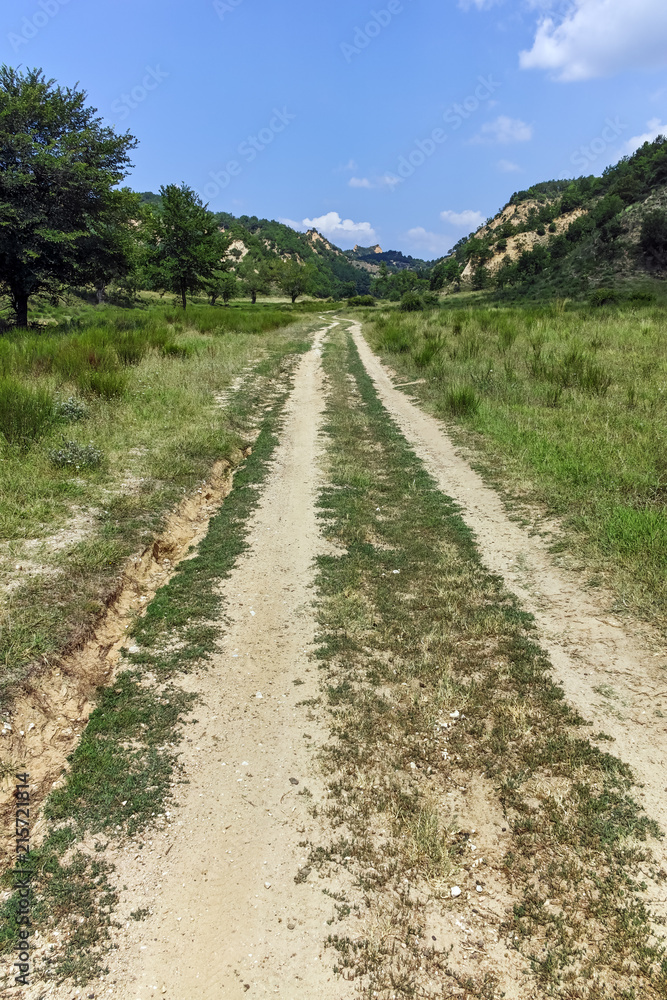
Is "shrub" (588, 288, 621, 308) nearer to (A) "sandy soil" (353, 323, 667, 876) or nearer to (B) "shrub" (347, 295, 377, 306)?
(A) "sandy soil" (353, 323, 667, 876)

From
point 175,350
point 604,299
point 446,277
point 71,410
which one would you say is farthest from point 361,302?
point 71,410

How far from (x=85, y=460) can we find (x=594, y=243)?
2492 inches

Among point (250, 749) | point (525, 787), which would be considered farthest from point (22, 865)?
point (525, 787)

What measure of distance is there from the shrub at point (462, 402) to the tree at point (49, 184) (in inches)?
447

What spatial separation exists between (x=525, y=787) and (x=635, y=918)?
0.77 meters

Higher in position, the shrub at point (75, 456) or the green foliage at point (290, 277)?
the green foliage at point (290, 277)

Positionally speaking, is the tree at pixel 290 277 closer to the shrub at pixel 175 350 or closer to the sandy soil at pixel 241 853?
the shrub at pixel 175 350

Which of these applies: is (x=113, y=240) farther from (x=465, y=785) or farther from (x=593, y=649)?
(x=465, y=785)

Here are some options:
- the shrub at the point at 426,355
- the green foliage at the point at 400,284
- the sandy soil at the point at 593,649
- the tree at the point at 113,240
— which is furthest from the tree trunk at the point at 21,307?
the green foliage at the point at 400,284

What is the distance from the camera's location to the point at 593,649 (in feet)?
13.0

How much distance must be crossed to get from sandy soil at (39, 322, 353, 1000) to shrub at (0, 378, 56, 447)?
4.30 meters

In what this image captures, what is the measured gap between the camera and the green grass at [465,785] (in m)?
2.18

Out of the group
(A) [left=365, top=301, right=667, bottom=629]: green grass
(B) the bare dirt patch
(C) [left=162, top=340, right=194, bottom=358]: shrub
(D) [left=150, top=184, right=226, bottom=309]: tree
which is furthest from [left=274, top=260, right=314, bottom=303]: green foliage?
(B) the bare dirt patch

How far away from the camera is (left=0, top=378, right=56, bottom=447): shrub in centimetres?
666
